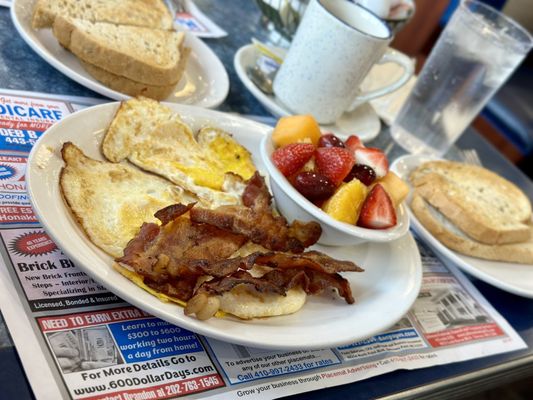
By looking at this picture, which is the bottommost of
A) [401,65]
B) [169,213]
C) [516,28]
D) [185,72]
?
[185,72]

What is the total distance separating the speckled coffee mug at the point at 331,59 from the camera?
126 cm

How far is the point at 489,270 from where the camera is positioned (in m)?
1.22

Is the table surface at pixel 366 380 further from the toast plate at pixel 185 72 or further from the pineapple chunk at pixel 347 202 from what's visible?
the pineapple chunk at pixel 347 202

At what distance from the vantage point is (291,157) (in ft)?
3.16

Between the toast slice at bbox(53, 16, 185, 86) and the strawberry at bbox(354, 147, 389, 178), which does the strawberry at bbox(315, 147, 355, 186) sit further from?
the toast slice at bbox(53, 16, 185, 86)

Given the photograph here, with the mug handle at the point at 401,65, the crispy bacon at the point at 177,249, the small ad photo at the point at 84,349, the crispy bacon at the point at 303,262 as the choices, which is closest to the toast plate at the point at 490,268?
the mug handle at the point at 401,65

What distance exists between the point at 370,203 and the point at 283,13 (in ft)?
3.04

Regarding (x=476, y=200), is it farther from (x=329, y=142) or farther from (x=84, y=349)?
(x=84, y=349)

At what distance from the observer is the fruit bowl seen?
920mm

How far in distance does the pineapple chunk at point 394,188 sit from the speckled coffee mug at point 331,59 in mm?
383

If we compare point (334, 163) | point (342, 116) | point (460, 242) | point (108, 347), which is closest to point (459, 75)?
point (342, 116)

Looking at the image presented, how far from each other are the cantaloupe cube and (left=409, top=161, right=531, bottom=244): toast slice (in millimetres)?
426

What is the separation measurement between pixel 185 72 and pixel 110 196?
648 mm

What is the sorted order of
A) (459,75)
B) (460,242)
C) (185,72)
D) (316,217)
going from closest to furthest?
(316,217)
(460,242)
(185,72)
(459,75)
